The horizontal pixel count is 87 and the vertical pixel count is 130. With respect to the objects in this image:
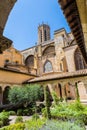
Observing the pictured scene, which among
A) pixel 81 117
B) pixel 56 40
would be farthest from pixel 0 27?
pixel 56 40

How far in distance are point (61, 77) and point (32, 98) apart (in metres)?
5.26

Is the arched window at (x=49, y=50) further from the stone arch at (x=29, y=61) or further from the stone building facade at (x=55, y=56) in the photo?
the stone arch at (x=29, y=61)

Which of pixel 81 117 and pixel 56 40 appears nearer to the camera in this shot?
pixel 81 117

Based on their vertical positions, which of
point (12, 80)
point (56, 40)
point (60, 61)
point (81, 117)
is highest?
point (56, 40)

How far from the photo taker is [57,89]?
23.8 m

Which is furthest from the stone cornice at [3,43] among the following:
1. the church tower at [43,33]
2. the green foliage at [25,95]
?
the church tower at [43,33]

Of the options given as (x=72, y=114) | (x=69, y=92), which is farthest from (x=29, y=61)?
(x=72, y=114)

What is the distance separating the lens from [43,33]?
5575cm

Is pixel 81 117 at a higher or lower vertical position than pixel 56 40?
lower

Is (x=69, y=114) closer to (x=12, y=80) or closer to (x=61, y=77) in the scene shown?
(x=61, y=77)

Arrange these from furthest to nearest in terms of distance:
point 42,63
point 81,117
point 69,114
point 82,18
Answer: point 42,63 → point 69,114 → point 81,117 → point 82,18

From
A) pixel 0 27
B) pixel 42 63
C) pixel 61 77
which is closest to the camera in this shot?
pixel 0 27

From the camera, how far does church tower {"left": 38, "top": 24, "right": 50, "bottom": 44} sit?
55606mm

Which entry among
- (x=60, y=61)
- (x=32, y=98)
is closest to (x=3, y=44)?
(x=32, y=98)
